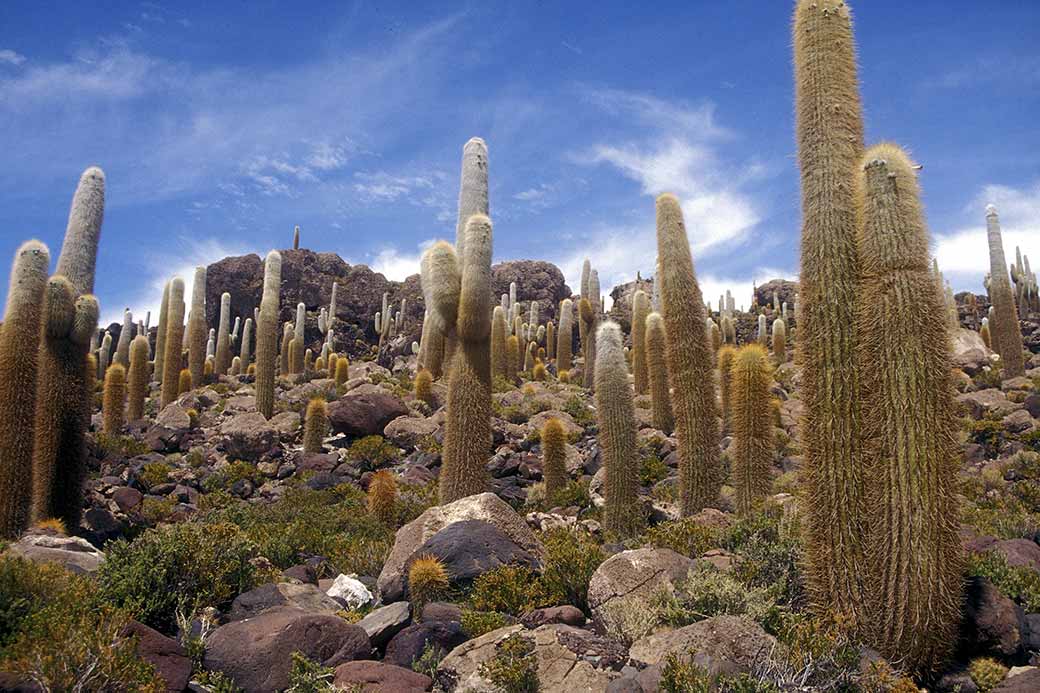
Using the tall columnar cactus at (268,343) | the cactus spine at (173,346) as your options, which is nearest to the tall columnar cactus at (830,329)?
the tall columnar cactus at (268,343)

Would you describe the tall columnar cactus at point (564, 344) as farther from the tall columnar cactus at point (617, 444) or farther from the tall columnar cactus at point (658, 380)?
the tall columnar cactus at point (617, 444)

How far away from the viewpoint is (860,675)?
5195 millimetres

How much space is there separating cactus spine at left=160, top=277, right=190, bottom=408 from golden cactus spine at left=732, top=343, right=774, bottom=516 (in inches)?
780

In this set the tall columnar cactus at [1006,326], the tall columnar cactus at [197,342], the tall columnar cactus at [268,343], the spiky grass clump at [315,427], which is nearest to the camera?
the spiky grass clump at [315,427]

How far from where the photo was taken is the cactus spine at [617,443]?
10312 mm

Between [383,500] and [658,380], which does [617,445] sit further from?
[658,380]

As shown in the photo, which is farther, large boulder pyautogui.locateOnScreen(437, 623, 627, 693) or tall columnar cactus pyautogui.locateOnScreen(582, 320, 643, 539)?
tall columnar cactus pyautogui.locateOnScreen(582, 320, 643, 539)

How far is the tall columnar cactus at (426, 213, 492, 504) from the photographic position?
11.1m

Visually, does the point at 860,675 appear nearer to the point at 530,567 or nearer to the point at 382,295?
the point at 530,567

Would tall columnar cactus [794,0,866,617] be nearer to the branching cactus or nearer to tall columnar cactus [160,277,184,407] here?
the branching cactus

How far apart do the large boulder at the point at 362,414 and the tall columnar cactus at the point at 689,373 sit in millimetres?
9096

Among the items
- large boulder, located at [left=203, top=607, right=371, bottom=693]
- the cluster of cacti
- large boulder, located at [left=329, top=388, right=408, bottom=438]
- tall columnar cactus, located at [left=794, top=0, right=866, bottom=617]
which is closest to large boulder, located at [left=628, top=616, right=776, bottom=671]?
tall columnar cactus, located at [left=794, top=0, right=866, bottom=617]

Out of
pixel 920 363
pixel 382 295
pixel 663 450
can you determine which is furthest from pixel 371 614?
pixel 382 295

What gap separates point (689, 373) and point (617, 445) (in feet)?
4.84
